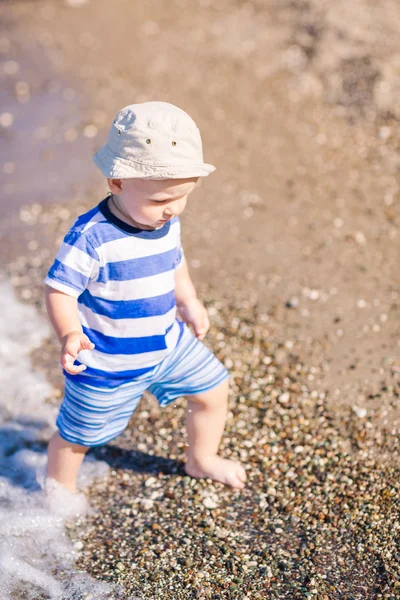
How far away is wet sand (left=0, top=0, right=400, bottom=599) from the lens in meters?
4.29

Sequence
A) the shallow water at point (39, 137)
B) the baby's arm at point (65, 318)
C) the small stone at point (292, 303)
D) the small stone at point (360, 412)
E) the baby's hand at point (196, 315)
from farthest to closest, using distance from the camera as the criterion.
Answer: the shallow water at point (39, 137)
the small stone at point (292, 303)
the small stone at point (360, 412)
the baby's hand at point (196, 315)
the baby's arm at point (65, 318)

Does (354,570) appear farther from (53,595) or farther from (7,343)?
(7,343)

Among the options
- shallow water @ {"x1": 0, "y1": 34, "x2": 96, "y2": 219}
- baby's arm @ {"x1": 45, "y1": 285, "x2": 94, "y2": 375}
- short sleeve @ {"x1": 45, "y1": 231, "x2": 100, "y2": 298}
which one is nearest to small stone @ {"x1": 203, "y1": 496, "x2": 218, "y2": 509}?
baby's arm @ {"x1": 45, "y1": 285, "x2": 94, "y2": 375}

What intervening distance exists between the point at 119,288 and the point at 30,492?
1566mm

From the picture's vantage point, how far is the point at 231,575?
3586 mm

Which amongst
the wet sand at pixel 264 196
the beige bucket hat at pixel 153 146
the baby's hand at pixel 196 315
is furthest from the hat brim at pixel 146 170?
the wet sand at pixel 264 196

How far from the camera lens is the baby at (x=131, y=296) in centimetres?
303

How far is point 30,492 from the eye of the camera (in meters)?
4.21

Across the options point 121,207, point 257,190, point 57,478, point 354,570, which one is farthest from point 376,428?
point 257,190

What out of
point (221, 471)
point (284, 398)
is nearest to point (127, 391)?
point (221, 471)

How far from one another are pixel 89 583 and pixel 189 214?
11.8 feet

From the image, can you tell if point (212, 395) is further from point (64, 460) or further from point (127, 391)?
point (64, 460)

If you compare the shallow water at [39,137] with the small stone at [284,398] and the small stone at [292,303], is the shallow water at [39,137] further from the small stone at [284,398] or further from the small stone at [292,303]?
the small stone at [284,398]

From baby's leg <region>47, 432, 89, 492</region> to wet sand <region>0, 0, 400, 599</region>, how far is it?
9.7 inches
